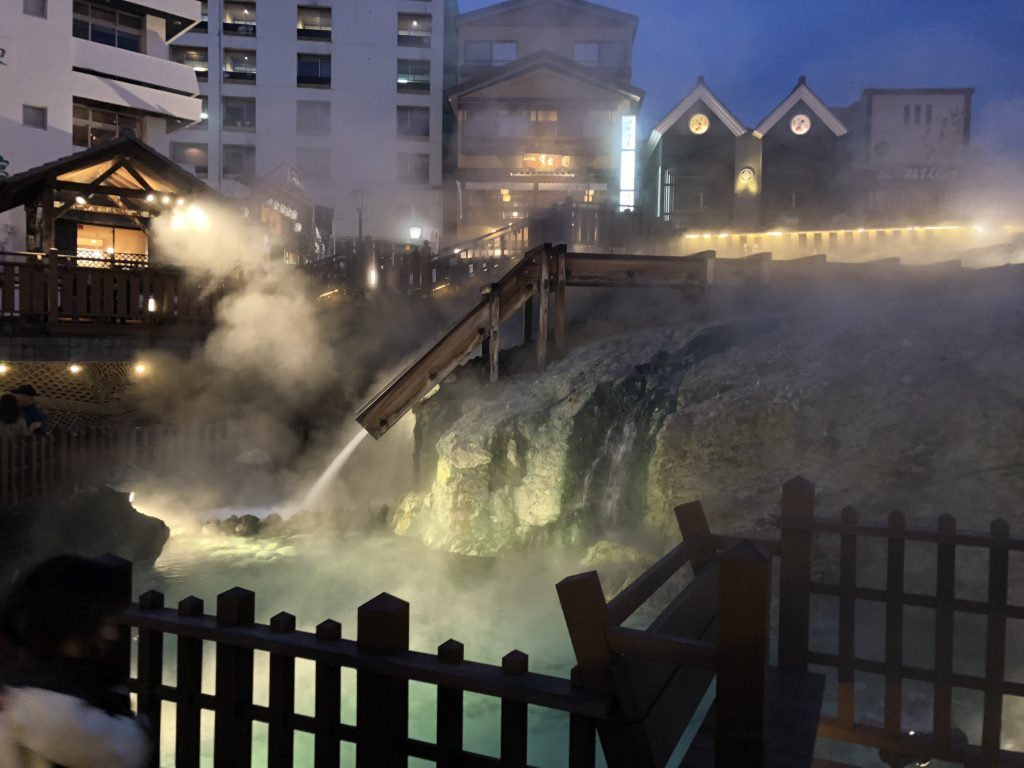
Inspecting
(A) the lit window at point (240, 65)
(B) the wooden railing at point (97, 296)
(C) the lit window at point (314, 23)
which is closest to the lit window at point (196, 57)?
(A) the lit window at point (240, 65)

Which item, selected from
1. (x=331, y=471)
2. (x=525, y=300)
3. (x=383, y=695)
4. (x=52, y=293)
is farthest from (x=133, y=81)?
(x=383, y=695)

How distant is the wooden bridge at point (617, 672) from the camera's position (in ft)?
7.41

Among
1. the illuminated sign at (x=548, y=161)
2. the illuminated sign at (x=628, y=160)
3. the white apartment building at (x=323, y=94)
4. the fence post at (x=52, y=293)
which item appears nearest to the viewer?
the fence post at (x=52, y=293)

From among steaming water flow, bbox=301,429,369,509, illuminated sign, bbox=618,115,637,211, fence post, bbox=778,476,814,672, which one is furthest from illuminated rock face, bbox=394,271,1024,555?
illuminated sign, bbox=618,115,637,211

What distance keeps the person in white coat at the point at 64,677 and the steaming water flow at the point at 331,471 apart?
35.7 ft

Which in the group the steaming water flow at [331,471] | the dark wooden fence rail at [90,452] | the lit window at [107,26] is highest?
the lit window at [107,26]

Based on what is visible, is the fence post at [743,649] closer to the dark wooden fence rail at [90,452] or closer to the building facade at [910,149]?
the dark wooden fence rail at [90,452]

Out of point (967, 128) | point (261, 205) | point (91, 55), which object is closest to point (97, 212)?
point (261, 205)

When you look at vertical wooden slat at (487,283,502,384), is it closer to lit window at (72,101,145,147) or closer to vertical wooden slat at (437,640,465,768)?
vertical wooden slat at (437,640,465,768)

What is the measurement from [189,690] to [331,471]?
10.9m

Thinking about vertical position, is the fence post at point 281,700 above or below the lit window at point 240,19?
below

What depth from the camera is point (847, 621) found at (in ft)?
13.8

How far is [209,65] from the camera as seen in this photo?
37.7 meters

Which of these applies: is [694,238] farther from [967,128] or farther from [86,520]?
[86,520]
